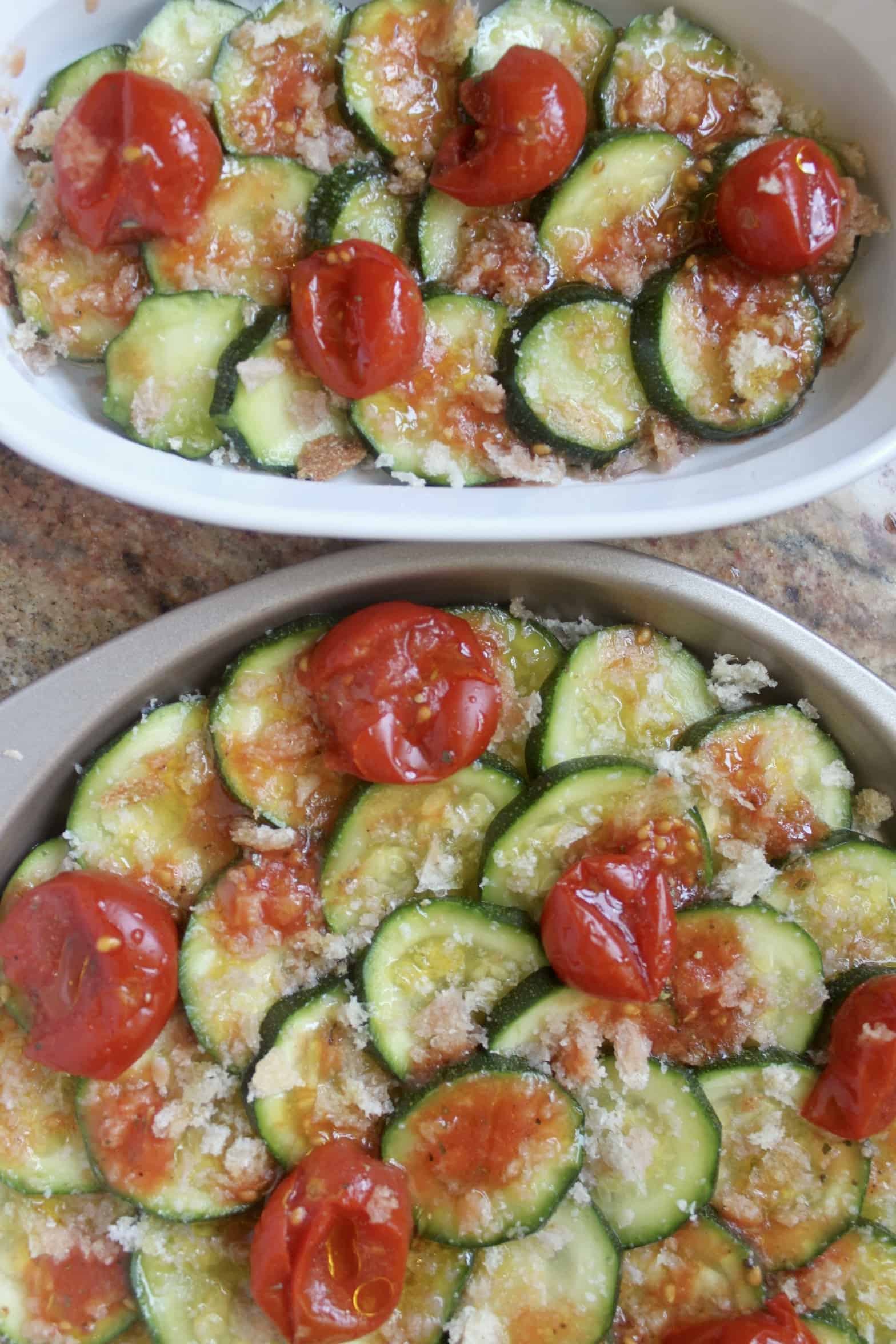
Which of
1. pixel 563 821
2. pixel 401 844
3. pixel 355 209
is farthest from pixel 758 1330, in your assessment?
pixel 355 209

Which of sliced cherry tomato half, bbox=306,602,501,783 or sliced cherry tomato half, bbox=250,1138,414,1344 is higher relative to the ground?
sliced cherry tomato half, bbox=306,602,501,783

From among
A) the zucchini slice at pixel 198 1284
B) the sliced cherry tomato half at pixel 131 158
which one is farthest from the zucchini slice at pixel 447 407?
the zucchini slice at pixel 198 1284

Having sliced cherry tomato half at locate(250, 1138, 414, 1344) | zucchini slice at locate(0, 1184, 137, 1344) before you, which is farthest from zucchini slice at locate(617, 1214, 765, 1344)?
zucchini slice at locate(0, 1184, 137, 1344)

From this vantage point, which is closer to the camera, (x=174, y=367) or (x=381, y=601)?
(x=174, y=367)

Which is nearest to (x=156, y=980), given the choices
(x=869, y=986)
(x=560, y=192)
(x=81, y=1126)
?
(x=81, y=1126)

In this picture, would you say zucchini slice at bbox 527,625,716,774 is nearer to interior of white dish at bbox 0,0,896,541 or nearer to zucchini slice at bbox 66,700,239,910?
interior of white dish at bbox 0,0,896,541

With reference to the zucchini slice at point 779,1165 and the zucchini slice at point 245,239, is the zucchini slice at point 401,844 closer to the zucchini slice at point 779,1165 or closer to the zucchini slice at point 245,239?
the zucchini slice at point 779,1165

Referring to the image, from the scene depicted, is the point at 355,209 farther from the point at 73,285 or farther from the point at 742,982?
the point at 742,982
